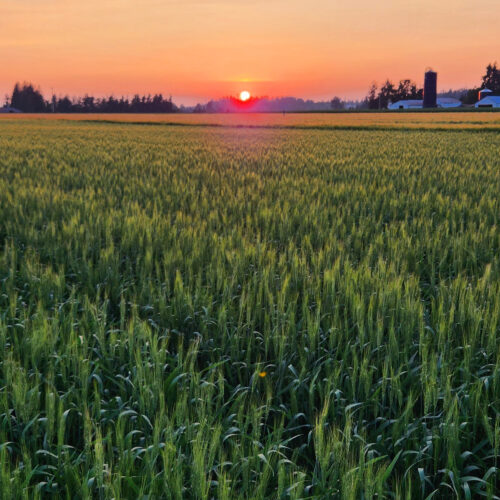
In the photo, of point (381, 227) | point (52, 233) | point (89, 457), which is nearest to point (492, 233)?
point (381, 227)

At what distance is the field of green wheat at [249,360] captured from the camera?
2.18 metres

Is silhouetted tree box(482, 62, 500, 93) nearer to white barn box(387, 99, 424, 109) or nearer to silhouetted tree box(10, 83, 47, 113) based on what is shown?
white barn box(387, 99, 424, 109)

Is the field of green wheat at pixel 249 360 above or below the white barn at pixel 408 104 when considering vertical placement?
below

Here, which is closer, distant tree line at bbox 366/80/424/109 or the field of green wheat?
the field of green wheat

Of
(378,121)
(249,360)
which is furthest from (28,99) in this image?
(249,360)

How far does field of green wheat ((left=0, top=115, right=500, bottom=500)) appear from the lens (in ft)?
7.16

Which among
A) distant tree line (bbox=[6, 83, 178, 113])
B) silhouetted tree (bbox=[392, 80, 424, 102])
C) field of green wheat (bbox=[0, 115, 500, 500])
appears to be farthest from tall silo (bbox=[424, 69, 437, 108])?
field of green wheat (bbox=[0, 115, 500, 500])

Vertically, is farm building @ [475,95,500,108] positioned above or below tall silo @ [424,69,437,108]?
below

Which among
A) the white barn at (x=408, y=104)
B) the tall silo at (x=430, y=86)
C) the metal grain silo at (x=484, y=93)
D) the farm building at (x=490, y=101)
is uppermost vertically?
the tall silo at (x=430, y=86)

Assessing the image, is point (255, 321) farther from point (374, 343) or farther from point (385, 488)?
point (385, 488)

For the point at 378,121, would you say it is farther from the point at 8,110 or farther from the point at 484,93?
the point at 8,110

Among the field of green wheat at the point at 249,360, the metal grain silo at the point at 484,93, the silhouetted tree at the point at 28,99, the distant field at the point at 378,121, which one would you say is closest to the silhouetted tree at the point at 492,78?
the metal grain silo at the point at 484,93

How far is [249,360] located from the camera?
3.27m

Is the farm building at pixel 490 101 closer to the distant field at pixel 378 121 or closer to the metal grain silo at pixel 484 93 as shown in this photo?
the metal grain silo at pixel 484 93
